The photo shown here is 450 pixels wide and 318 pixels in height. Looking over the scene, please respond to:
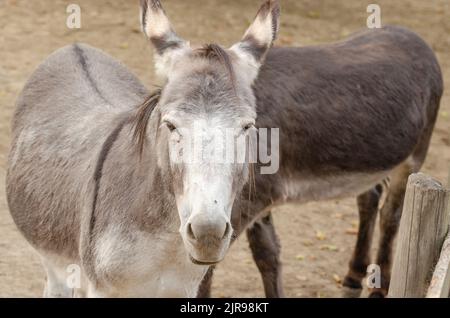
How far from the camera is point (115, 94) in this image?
5090 millimetres

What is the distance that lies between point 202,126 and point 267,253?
2567mm

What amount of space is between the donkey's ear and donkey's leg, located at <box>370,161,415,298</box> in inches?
91.9

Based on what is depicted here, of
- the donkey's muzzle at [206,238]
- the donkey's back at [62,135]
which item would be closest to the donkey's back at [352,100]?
the donkey's back at [62,135]

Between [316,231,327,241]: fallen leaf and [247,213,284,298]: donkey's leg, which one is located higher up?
[247,213,284,298]: donkey's leg

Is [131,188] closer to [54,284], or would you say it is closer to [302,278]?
[54,284]

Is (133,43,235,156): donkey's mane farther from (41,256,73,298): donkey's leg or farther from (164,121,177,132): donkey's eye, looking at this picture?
(41,256,73,298): donkey's leg

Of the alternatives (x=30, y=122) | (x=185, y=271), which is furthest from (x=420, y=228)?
(x=30, y=122)

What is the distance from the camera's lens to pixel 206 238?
3.31 m

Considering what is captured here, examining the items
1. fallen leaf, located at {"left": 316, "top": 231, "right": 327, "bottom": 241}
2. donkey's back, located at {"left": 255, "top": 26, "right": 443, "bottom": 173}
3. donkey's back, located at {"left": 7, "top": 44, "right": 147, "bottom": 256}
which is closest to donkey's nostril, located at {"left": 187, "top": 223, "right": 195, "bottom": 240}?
donkey's back, located at {"left": 7, "top": 44, "right": 147, "bottom": 256}

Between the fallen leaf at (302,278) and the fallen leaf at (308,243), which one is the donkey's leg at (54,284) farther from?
the fallen leaf at (308,243)

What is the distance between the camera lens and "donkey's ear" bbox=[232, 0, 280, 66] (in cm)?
404

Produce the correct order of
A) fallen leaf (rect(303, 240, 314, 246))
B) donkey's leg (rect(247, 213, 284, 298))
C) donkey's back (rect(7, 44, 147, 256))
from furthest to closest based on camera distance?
fallen leaf (rect(303, 240, 314, 246)), donkey's leg (rect(247, 213, 284, 298)), donkey's back (rect(7, 44, 147, 256))

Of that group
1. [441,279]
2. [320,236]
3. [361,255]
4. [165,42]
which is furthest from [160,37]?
[320,236]

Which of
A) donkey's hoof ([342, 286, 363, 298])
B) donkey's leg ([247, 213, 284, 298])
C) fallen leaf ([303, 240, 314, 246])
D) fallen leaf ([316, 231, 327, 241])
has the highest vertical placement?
donkey's leg ([247, 213, 284, 298])
